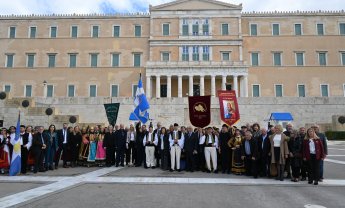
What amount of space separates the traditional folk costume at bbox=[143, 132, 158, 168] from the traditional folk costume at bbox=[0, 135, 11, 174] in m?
4.96

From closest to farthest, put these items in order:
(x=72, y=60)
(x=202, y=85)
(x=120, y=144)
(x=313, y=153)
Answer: (x=313, y=153), (x=120, y=144), (x=202, y=85), (x=72, y=60)

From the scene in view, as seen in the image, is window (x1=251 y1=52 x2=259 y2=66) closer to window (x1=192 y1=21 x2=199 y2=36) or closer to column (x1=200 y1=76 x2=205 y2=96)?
column (x1=200 y1=76 x2=205 y2=96)

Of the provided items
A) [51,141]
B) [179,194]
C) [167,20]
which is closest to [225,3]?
[167,20]

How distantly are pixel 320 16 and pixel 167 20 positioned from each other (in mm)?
22906

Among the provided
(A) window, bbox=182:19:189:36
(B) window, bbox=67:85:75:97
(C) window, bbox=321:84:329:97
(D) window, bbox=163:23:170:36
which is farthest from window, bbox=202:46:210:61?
(B) window, bbox=67:85:75:97

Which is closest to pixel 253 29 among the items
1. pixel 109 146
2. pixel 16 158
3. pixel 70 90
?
pixel 70 90

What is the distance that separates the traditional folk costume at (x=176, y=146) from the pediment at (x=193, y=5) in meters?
35.5

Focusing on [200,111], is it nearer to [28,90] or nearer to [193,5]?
[193,5]

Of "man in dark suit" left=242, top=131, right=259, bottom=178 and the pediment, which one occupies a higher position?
the pediment

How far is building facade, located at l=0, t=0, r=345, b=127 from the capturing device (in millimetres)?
42500

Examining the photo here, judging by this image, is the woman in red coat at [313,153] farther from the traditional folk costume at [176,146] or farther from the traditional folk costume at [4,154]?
the traditional folk costume at [4,154]

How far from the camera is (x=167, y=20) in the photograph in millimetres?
43656

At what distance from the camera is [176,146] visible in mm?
11391

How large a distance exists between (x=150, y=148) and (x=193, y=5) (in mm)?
36328
